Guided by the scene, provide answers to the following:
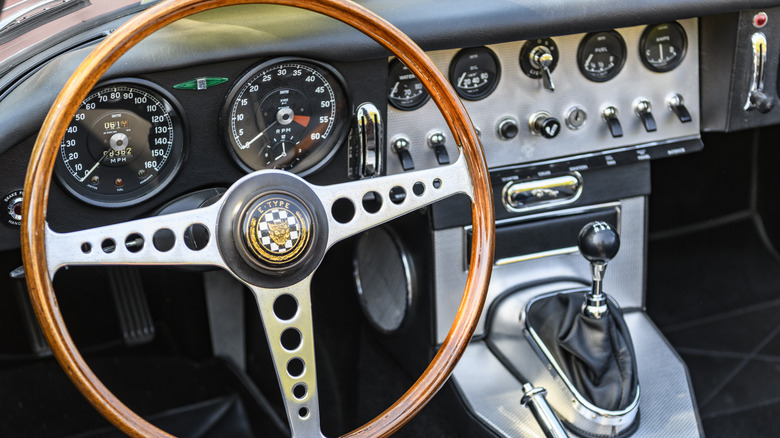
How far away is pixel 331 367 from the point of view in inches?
101

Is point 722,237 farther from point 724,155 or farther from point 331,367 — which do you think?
point 331,367

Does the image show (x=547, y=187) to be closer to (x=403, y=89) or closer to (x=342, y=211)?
(x=403, y=89)

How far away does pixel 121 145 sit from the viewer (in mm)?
1614

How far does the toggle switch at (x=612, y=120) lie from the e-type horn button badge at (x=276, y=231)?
103 cm

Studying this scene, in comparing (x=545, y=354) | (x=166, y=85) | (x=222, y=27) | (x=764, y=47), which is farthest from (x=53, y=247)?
(x=764, y=47)

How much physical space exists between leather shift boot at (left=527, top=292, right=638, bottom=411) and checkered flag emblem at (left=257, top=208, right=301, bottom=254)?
0.83m

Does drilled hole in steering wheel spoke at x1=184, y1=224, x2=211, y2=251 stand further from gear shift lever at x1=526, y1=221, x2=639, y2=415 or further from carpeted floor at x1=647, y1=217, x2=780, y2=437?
carpeted floor at x1=647, y1=217, x2=780, y2=437

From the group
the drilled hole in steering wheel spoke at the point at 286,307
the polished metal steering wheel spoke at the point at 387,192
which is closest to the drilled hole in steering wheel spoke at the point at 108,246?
the polished metal steering wheel spoke at the point at 387,192

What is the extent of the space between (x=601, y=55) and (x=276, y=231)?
1097 mm

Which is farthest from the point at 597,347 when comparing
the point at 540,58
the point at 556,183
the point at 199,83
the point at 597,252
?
the point at 199,83

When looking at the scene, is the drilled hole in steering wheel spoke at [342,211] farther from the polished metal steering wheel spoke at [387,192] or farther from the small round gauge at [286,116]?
the polished metal steering wheel spoke at [387,192]

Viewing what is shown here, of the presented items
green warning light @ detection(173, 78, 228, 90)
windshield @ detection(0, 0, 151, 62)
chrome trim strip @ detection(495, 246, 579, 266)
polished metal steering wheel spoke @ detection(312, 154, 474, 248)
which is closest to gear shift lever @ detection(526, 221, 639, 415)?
Answer: chrome trim strip @ detection(495, 246, 579, 266)

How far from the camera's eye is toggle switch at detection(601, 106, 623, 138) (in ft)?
6.91

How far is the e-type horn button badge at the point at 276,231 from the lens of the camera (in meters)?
1.35
